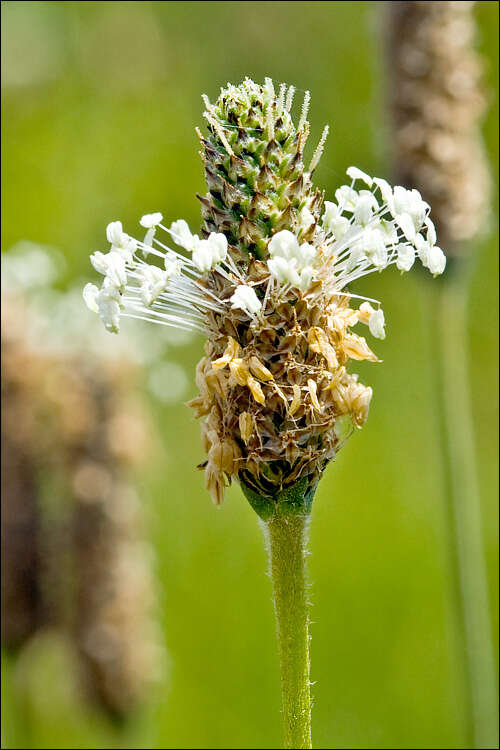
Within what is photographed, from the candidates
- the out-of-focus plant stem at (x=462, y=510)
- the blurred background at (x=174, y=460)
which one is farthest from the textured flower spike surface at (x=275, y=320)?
the out-of-focus plant stem at (x=462, y=510)

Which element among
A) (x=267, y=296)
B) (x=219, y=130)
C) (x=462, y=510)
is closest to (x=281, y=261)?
(x=267, y=296)

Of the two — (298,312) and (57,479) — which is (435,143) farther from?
(298,312)

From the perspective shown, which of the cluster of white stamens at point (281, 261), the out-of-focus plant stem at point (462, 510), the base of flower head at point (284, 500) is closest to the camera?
the cluster of white stamens at point (281, 261)

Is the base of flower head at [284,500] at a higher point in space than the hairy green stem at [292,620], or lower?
higher

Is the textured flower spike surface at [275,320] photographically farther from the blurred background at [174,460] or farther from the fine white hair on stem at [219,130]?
the blurred background at [174,460]

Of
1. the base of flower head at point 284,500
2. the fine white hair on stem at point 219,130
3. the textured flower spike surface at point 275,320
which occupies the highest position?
the fine white hair on stem at point 219,130

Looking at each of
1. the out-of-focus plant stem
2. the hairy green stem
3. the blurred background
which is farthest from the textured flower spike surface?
the out-of-focus plant stem
